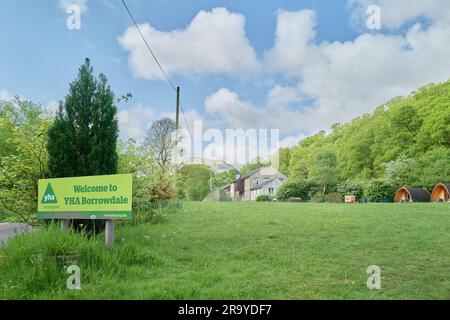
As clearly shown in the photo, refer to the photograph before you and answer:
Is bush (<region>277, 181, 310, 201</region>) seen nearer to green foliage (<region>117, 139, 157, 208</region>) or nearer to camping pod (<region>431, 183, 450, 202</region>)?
camping pod (<region>431, 183, 450, 202</region>)

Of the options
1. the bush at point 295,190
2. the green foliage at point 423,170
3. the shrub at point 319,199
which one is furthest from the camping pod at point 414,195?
the bush at point 295,190

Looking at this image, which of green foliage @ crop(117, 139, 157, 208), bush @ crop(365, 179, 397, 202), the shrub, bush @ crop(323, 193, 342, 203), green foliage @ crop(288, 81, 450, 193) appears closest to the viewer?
green foliage @ crop(117, 139, 157, 208)

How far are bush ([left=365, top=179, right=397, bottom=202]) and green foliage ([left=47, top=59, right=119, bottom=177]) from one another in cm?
3099

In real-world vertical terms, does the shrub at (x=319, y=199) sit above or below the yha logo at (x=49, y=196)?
below

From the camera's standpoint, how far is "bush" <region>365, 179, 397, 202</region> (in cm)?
3366

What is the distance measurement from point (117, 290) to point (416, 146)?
44.7m

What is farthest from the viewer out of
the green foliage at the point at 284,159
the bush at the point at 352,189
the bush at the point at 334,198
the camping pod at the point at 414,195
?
the green foliage at the point at 284,159

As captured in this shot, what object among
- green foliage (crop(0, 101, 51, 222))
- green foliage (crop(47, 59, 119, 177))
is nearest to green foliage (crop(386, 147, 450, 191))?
green foliage (crop(47, 59, 119, 177))

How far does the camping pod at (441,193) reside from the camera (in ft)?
91.1

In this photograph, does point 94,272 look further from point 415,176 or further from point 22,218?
point 415,176

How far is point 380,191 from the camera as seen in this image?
111 ft

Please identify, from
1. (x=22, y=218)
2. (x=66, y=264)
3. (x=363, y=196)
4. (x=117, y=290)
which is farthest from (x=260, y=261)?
(x=363, y=196)

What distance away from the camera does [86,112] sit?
7727 mm

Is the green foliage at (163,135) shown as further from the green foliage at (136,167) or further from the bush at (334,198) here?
the bush at (334,198)
